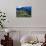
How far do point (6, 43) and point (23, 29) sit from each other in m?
0.65

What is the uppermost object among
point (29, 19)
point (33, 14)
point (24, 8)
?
point (24, 8)

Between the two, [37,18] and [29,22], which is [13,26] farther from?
[37,18]

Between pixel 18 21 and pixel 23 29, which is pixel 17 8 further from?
pixel 23 29

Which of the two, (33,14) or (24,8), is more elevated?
(24,8)

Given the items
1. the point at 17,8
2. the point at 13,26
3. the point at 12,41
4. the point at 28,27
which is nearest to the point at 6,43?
the point at 12,41

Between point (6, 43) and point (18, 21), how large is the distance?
2.37 ft

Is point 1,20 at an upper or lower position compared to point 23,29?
upper

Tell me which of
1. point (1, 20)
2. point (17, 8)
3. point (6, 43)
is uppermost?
point (17, 8)

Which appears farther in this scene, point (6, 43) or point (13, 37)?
point (13, 37)

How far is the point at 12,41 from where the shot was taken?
3.96 metres

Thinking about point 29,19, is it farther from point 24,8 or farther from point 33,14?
point 24,8

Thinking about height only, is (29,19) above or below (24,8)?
below

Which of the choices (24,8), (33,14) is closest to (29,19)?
(33,14)

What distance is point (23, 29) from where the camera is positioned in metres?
4.03
